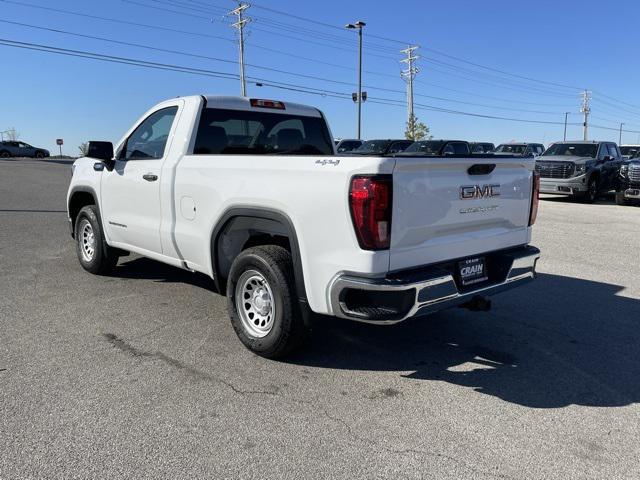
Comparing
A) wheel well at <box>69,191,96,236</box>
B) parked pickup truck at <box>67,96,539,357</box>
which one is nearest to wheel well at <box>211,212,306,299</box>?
parked pickup truck at <box>67,96,539,357</box>

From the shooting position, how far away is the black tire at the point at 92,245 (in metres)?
6.28

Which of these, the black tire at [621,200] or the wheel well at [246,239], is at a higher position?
the wheel well at [246,239]

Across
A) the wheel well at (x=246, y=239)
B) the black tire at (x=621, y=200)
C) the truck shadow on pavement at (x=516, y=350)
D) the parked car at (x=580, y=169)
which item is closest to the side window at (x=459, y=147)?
the parked car at (x=580, y=169)

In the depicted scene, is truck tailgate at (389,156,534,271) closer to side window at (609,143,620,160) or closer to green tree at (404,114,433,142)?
side window at (609,143,620,160)

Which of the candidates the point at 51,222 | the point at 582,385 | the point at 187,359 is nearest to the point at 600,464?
the point at 582,385

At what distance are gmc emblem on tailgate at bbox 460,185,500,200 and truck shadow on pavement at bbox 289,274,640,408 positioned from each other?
127 centimetres

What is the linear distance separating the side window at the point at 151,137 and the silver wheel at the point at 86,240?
128 centimetres

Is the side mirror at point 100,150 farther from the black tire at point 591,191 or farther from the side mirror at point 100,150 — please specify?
the black tire at point 591,191

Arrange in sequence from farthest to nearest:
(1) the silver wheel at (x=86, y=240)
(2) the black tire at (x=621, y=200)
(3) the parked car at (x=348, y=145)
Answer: (3) the parked car at (x=348, y=145), (2) the black tire at (x=621, y=200), (1) the silver wheel at (x=86, y=240)

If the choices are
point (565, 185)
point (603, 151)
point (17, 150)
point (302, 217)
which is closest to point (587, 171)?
point (565, 185)

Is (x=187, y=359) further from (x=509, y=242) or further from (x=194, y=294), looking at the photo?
(x=509, y=242)

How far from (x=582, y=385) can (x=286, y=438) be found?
7.00 ft

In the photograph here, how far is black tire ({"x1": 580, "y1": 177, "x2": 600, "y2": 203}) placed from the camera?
55.6 feet

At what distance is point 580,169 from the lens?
55.1ft
